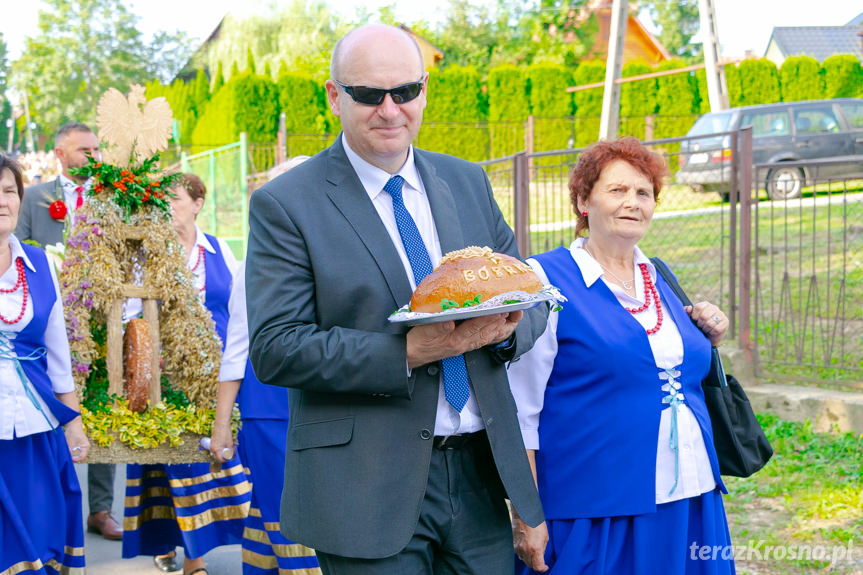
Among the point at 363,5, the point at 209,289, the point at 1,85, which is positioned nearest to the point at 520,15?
the point at 363,5

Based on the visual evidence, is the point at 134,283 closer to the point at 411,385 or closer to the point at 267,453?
the point at 267,453

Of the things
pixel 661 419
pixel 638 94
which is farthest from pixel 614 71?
pixel 638 94

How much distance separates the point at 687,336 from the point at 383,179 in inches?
Answer: 51.2

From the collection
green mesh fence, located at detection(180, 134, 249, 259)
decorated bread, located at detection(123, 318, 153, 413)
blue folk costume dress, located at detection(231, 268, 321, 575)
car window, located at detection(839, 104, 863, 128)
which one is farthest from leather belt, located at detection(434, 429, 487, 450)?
car window, located at detection(839, 104, 863, 128)

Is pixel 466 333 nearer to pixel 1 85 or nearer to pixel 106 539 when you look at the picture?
pixel 106 539

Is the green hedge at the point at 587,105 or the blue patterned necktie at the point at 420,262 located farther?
the green hedge at the point at 587,105

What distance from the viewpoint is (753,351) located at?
27.4 feet

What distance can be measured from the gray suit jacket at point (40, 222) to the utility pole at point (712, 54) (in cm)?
1474

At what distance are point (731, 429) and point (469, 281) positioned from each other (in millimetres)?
1500

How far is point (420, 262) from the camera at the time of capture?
97.6 inches

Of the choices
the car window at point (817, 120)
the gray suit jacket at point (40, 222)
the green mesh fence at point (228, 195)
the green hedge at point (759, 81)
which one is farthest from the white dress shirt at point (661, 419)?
the green hedge at point (759, 81)

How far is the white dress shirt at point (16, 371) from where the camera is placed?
12.3ft

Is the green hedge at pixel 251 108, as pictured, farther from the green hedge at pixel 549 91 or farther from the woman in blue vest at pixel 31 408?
the woman in blue vest at pixel 31 408

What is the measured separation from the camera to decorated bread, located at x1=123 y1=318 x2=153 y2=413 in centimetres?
458
